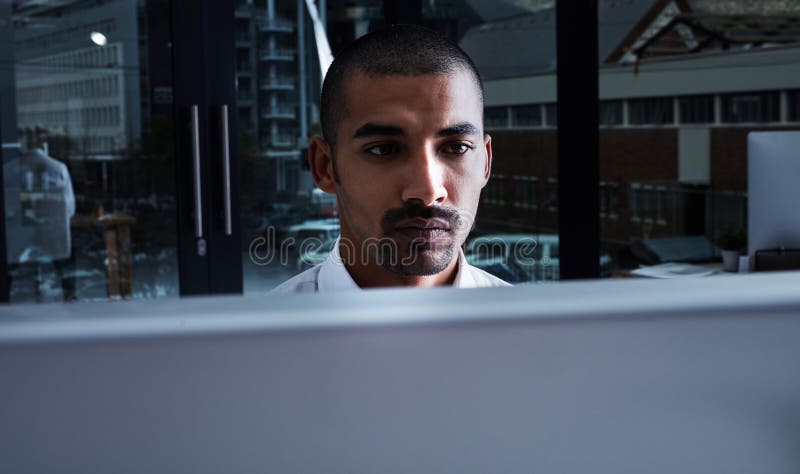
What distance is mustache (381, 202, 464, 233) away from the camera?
1.18 metres

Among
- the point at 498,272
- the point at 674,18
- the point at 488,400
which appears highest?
the point at 674,18

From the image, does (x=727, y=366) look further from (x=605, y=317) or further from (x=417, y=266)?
(x=417, y=266)

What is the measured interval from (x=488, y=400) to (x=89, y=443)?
5.2 inches

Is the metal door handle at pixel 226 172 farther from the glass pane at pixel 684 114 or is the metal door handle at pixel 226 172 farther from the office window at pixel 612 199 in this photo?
the office window at pixel 612 199

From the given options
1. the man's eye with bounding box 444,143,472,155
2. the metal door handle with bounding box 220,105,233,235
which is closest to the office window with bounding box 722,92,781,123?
the metal door handle with bounding box 220,105,233,235

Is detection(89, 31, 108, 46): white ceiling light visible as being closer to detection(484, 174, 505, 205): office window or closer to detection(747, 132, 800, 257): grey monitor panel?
detection(484, 174, 505, 205): office window

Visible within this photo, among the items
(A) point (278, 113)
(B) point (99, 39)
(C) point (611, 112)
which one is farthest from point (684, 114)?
(B) point (99, 39)

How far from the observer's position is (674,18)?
15.5 feet

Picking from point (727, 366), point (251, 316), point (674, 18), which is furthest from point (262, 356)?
point (674, 18)

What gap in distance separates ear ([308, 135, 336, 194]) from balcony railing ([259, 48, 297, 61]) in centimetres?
216

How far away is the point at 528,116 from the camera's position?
11.9 feet

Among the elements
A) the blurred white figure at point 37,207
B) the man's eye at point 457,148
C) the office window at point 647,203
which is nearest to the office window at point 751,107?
the office window at point 647,203

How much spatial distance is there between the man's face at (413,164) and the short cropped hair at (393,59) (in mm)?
15

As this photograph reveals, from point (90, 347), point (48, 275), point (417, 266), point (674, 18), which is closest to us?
point (90, 347)
